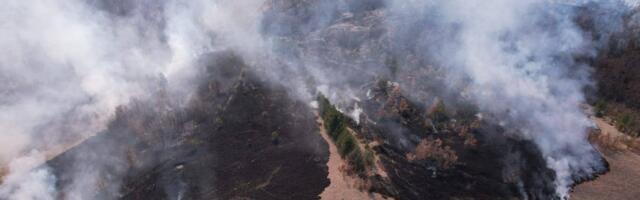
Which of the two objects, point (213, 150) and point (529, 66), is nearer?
point (213, 150)

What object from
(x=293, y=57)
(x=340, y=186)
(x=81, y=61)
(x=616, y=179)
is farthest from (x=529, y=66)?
(x=81, y=61)

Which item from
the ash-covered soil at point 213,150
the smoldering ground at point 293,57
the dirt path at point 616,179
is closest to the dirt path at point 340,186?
the ash-covered soil at point 213,150

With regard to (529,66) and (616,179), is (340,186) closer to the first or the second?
(616,179)

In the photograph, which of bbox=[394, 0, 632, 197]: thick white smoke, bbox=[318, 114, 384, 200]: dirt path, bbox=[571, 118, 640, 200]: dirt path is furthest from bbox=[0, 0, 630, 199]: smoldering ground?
bbox=[318, 114, 384, 200]: dirt path

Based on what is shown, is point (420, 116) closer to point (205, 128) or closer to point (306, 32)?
point (205, 128)

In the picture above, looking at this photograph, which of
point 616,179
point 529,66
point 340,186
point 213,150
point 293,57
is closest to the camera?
point 340,186

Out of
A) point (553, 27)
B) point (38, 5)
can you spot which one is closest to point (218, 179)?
point (38, 5)

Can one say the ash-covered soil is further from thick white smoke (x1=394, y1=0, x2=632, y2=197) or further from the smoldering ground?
thick white smoke (x1=394, y1=0, x2=632, y2=197)

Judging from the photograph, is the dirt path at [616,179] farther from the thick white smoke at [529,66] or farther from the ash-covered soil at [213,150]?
the ash-covered soil at [213,150]
